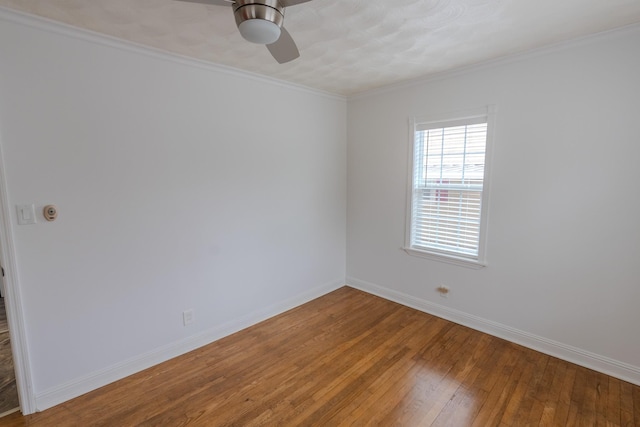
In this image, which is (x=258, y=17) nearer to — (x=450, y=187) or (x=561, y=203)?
(x=450, y=187)

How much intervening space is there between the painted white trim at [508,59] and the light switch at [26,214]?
3.26 meters

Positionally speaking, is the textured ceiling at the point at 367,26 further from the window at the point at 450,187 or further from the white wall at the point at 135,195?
the window at the point at 450,187

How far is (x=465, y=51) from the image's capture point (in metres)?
2.46

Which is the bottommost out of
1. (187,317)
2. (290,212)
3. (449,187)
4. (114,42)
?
(187,317)

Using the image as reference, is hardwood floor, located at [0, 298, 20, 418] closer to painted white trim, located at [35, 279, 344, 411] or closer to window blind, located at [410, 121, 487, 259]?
painted white trim, located at [35, 279, 344, 411]

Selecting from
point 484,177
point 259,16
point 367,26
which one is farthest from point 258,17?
point 484,177

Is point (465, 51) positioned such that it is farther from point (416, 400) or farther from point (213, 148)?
point (416, 400)

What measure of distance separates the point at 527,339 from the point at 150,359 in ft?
10.7

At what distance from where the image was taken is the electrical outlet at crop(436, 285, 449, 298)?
3234mm

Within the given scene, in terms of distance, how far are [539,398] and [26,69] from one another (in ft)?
13.0

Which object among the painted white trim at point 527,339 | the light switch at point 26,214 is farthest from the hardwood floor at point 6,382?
the painted white trim at point 527,339

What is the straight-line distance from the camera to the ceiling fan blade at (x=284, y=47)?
5.41ft

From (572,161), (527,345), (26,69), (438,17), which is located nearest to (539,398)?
(527,345)

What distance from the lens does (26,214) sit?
1.93 m
